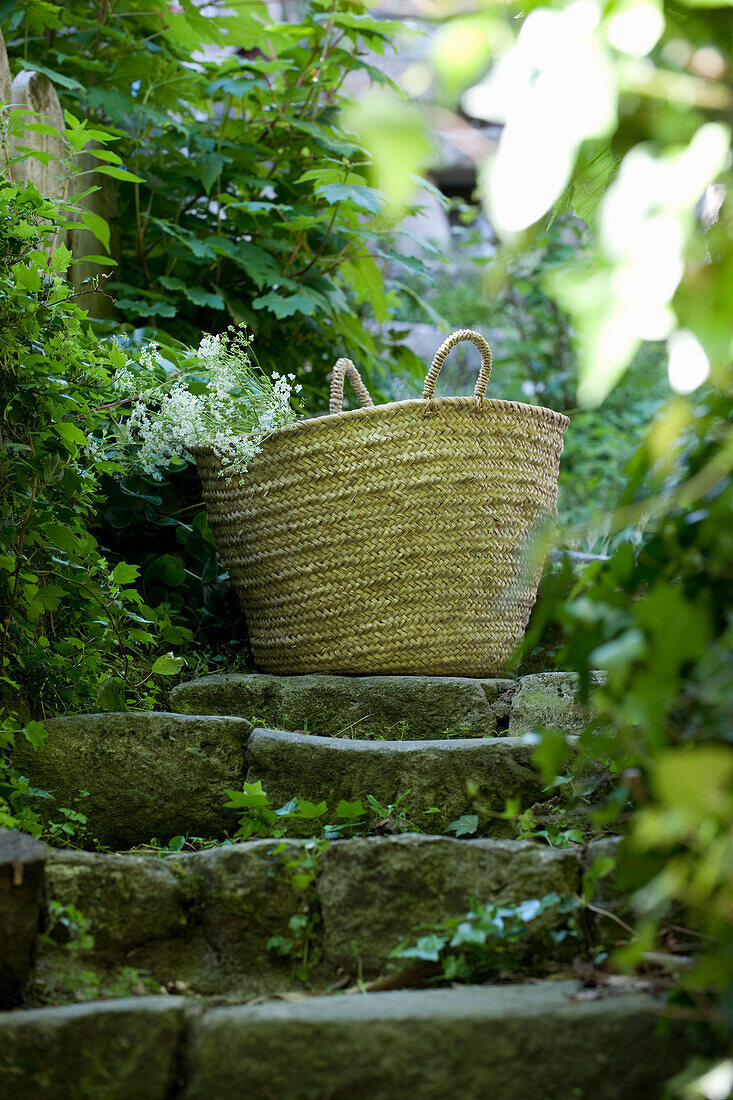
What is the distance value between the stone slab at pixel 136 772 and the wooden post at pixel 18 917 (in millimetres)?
483

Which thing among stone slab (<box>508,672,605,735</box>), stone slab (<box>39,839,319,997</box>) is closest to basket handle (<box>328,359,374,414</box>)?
stone slab (<box>508,672,605,735</box>)

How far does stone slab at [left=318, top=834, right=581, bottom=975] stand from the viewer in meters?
1.13

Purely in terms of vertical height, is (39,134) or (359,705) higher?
(39,134)

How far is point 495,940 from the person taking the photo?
108 cm

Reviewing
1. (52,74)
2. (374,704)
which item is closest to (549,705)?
(374,704)

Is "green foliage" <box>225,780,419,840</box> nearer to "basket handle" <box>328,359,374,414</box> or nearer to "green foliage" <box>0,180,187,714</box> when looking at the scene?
"green foliage" <box>0,180,187,714</box>

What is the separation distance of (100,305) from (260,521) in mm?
1142

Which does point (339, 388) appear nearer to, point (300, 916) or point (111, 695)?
point (111, 695)

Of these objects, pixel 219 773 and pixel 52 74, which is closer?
Answer: pixel 219 773

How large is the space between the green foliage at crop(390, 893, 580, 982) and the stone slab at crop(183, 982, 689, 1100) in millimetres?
147

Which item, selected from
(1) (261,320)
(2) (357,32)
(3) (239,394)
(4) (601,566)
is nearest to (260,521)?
(3) (239,394)

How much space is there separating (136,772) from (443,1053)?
0.81m

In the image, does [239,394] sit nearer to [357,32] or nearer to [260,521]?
[260,521]

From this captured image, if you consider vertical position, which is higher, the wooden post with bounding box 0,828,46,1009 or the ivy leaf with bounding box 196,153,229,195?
the ivy leaf with bounding box 196,153,229,195
